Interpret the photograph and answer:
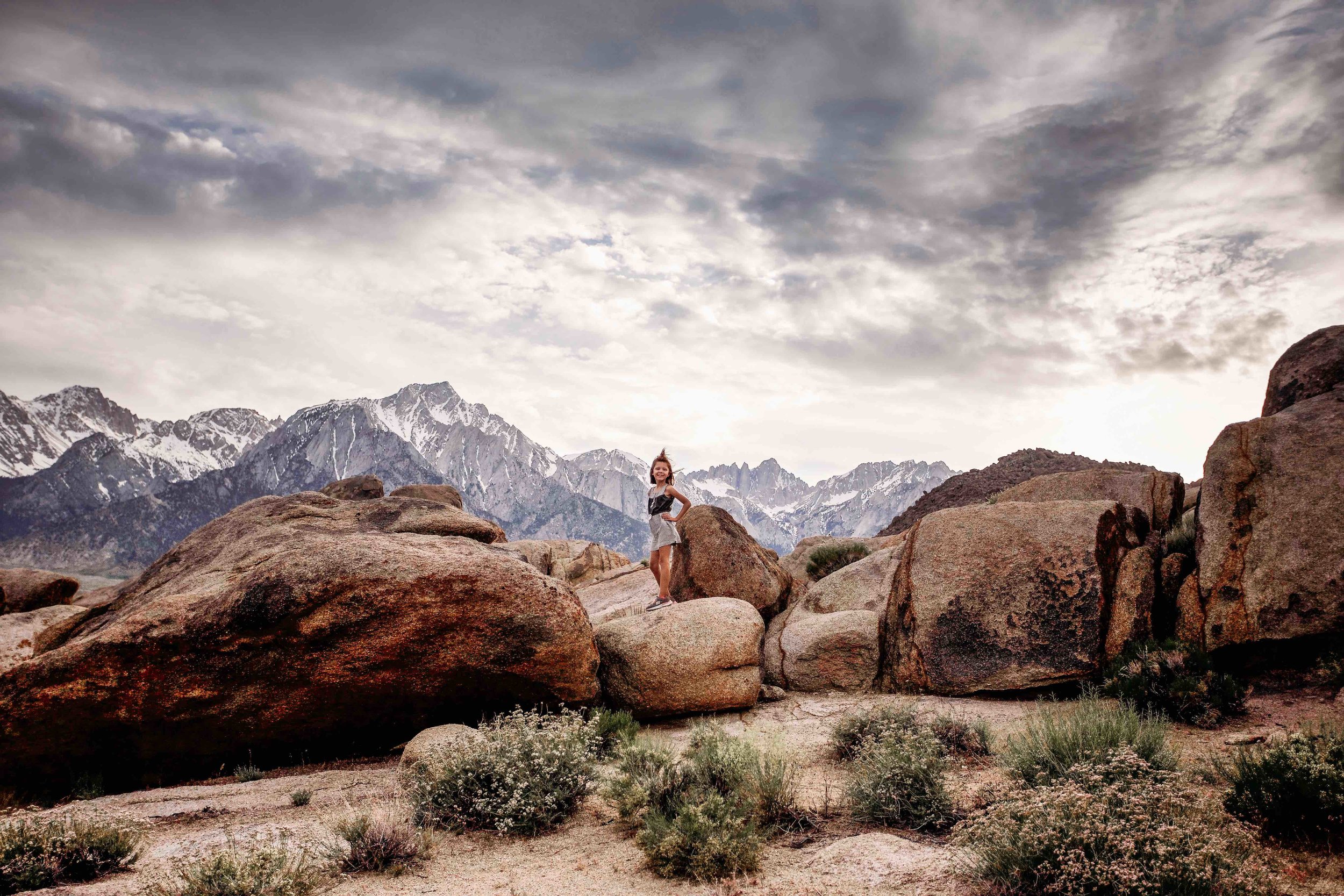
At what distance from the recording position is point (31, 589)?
23391 millimetres

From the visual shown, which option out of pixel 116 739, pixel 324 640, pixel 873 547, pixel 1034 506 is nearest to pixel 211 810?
pixel 324 640

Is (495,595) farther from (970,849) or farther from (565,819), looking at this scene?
(970,849)

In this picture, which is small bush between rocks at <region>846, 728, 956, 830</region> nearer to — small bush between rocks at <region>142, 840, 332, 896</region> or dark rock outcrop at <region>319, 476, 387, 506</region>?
small bush between rocks at <region>142, 840, 332, 896</region>

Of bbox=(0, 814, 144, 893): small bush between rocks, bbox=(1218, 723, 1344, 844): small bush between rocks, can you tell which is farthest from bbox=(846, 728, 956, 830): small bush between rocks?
bbox=(0, 814, 144, 893): small bush between rocks

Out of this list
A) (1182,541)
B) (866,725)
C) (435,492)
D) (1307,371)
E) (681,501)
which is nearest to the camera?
(866,725)

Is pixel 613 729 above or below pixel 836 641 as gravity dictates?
below

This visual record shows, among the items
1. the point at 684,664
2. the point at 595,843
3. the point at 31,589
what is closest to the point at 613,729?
the point at 684,664

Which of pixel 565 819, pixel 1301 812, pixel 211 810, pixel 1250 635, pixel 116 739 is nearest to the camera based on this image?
Result: pixel 1301 812

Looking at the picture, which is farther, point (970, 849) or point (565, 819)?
point (565, 819)

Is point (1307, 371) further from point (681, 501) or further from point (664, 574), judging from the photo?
point (681, 501)

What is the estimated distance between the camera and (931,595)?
38.2 feet

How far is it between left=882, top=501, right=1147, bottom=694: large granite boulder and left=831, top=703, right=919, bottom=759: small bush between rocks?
2.25m

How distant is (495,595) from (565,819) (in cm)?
373

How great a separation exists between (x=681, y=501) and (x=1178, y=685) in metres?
10.4
